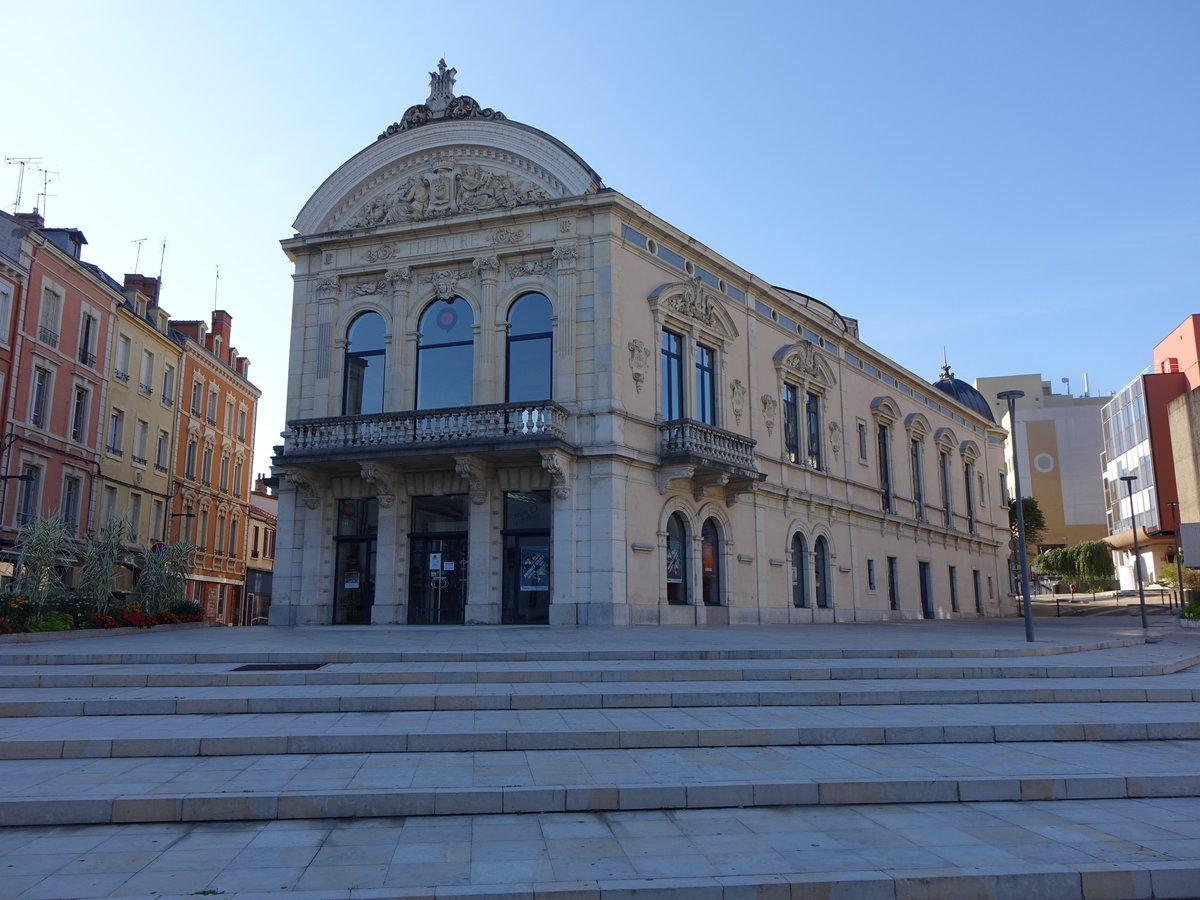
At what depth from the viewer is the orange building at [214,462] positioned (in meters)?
44.0

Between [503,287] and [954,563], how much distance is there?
2826 centimetres

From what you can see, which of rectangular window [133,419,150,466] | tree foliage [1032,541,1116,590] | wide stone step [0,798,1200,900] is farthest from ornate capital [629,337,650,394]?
tree foliage [1032,541,1116,590]

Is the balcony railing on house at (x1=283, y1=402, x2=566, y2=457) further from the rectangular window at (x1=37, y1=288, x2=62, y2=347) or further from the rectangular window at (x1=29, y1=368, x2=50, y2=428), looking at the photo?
the rectangular window at (x1=37, y1=288, x2=62, y2=347)

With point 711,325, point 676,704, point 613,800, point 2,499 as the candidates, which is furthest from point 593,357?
point 2,499

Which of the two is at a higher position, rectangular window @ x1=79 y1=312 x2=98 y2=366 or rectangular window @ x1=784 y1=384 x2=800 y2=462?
rectangular window @ x1=79 y1=312 x2=98 y2=366

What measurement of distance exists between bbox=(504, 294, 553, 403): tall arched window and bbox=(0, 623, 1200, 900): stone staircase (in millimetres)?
11705

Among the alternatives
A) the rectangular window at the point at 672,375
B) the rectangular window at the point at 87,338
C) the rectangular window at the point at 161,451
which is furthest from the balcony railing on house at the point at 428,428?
the rectangular window at the point at 161,451

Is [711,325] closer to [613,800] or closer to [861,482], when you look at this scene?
[861,482]

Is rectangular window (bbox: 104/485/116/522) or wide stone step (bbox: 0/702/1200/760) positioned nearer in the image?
wide stone step (bbox: 0/702/1200/760)

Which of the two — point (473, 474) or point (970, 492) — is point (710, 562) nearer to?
point (473, 474)

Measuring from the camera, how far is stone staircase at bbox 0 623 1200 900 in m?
5.49

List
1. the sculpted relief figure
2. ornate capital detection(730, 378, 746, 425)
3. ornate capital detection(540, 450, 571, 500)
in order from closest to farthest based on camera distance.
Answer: ornate capital detection(540, 450, 571, 500), the sculpted relief figure, ornate capital detection(730, 378, 746, 425)

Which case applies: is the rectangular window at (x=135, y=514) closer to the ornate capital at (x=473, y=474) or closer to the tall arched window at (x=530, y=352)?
the ornate capital at (x=473, y=474)

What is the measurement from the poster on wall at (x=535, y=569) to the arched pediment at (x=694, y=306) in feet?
23.7
